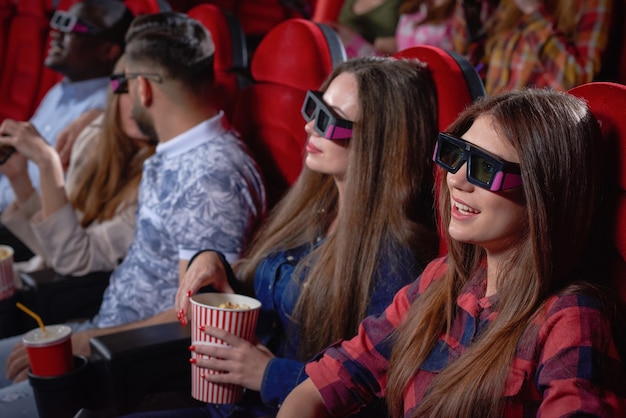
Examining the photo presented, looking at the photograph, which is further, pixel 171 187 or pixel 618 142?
pixel 171 187

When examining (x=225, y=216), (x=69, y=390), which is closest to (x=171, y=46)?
(x=225, y=216)

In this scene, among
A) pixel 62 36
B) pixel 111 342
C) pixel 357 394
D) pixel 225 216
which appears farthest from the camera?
pixel 62 36

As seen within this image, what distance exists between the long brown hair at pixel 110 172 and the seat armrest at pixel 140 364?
2.31 ft

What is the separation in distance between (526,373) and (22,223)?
1.61m

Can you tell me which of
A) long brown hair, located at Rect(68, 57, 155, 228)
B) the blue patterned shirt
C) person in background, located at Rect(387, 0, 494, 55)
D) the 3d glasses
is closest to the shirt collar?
the blue patterned shirt

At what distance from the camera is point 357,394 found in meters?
1.04

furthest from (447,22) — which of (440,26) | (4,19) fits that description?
(4,19)

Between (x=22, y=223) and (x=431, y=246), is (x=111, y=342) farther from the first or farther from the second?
(x=22, y=223)

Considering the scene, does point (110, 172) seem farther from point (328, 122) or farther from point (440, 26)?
point (440, 26)

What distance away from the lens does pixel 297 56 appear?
1.65m

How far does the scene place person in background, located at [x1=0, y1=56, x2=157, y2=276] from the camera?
6.03 feet

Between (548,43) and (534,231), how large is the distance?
1.32 m

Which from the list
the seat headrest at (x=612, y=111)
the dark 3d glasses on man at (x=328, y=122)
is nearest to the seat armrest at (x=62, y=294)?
the dark 3d glasses on man at (x=328, y=122)

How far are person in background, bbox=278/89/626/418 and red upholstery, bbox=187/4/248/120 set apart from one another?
1152 millimetres
